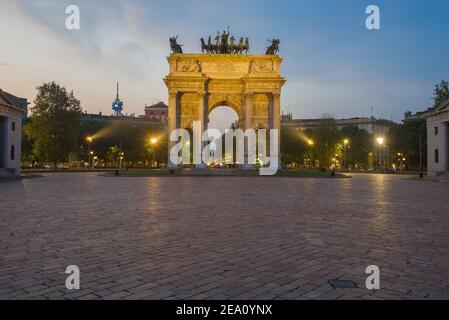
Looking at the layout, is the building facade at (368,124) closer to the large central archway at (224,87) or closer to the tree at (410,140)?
the tree at (410,140)

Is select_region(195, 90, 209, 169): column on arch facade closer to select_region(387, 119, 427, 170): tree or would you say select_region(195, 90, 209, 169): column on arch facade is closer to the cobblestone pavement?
select_region(387, 119, 427, 170): tree

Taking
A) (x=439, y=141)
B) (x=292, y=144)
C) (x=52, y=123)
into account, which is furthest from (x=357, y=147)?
(x=52, y=123)

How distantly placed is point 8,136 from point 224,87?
30988mm

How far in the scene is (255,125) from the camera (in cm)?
5803

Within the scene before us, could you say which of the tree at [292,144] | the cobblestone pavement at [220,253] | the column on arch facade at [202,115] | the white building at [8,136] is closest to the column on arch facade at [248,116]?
the column on arch facade at [202,115]

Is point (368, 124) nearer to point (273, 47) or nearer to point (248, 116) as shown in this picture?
point (273, 47)

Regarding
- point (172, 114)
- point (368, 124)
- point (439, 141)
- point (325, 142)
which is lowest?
point (439, 141)

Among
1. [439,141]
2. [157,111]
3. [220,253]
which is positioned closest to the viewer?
[220,253]

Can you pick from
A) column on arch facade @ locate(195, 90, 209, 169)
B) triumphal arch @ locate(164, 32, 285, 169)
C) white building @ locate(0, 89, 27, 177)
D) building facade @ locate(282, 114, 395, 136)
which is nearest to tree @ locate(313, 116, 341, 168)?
triumphal arch @ locate(164, 32, 285, 169)

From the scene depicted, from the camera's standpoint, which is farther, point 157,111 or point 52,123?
point 157,111

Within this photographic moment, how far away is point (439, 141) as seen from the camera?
45.0 metres

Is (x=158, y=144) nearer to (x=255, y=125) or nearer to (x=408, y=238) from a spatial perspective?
(x=255, y=125)

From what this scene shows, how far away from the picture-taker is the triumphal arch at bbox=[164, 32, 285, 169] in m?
56.5
